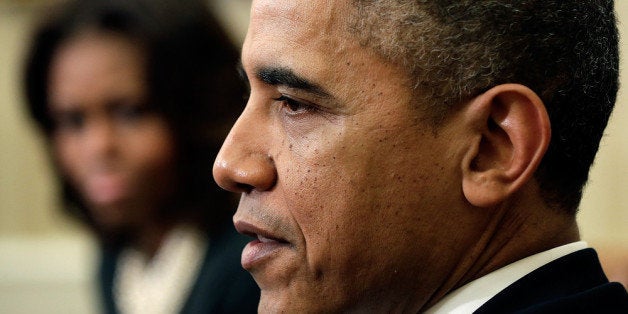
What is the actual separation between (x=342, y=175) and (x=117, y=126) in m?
1.50

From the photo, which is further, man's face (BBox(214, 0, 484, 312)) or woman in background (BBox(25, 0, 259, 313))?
woman in background (BBox(25, 0, 259, 313))

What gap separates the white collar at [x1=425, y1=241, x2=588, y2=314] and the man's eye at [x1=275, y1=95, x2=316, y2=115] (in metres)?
0.40

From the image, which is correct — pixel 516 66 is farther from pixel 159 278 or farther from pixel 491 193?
pixel 159 278

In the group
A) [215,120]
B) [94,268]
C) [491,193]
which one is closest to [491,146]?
[491,193]

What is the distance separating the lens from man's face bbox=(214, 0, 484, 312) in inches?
60.5

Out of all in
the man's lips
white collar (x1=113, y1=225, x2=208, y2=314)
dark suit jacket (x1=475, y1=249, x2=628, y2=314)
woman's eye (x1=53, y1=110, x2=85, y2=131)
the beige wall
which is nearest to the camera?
dark suit jacket (x1=475, y1=249, x2=628, y2=314)

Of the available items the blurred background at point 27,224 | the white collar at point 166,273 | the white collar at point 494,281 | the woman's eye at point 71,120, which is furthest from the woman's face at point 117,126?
the blurred background at point 27,224

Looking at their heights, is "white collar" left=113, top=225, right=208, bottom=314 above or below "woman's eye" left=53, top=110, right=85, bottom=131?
below

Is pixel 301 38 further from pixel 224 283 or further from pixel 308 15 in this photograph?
pixel 224 283

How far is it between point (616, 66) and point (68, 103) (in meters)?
1.83

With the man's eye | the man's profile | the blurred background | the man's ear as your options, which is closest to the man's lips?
the man's profile

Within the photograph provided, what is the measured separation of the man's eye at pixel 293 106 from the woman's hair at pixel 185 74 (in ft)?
4.33

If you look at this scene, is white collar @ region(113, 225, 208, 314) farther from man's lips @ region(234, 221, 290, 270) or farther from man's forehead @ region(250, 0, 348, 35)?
man's forehead @ region(250, 0, 348, 35)

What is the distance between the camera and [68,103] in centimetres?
298
